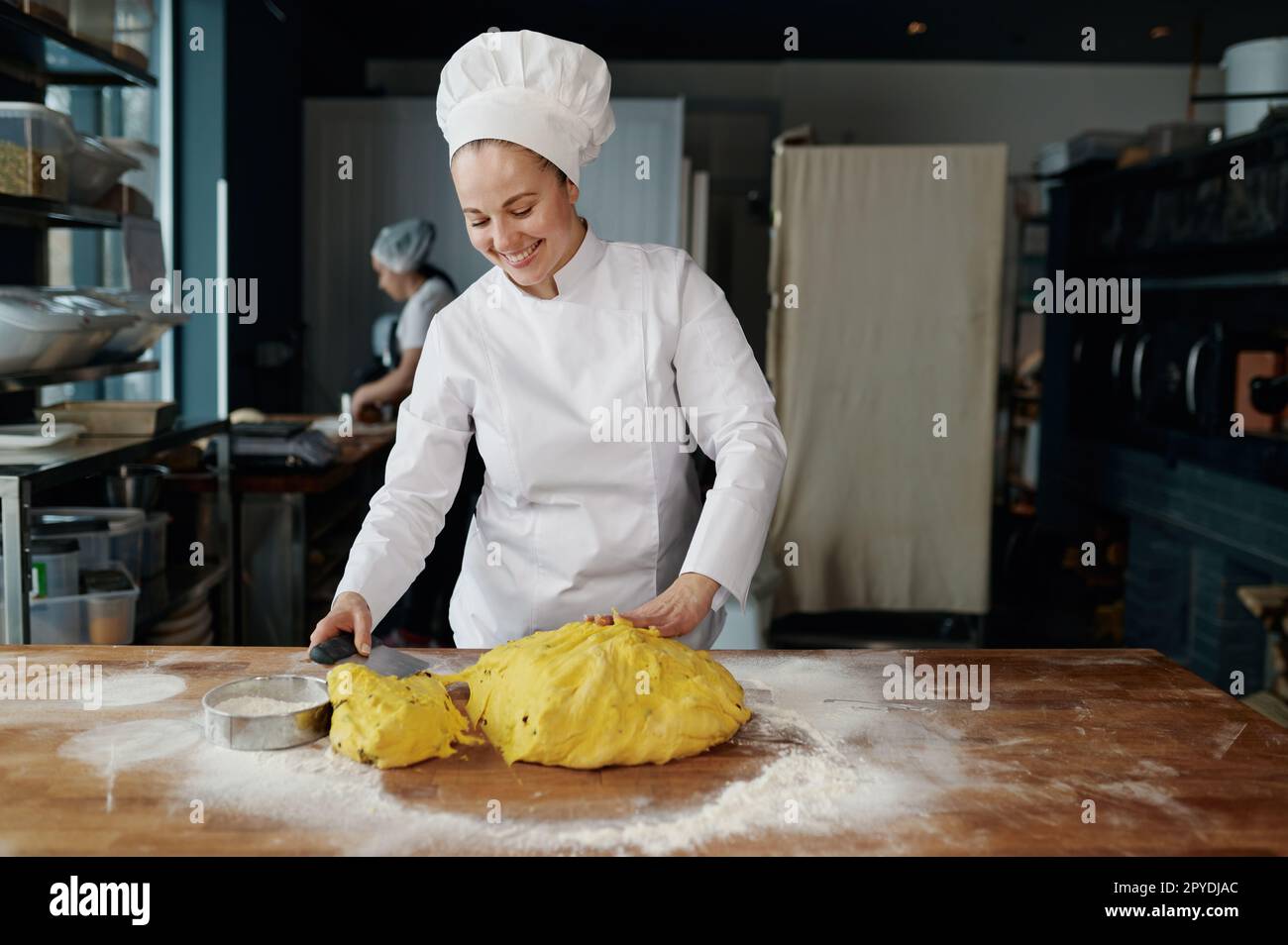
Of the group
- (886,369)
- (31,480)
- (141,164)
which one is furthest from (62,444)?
(886,369)

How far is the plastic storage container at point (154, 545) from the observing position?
2939 mm

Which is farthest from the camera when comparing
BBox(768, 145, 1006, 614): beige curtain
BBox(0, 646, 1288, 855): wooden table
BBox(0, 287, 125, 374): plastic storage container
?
BBox(768, 145, 1006, 614): beige curtain

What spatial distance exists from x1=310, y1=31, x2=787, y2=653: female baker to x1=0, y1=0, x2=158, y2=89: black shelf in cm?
120

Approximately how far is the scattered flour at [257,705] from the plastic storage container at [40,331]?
1.29 m

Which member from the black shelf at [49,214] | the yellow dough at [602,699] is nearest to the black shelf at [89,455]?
the black shelf at [49,214]

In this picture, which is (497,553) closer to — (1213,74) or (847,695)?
(847,695)

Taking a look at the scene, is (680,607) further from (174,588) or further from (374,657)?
(174,588)

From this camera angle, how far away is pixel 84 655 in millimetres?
1715

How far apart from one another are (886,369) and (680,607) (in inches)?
87.9

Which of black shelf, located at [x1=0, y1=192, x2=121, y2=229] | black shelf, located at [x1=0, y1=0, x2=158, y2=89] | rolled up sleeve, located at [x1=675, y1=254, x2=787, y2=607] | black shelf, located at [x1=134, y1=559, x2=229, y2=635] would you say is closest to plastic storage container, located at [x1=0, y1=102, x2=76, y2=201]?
black shelf, located at [x1=0, y1=192, x2=121, y2=229]

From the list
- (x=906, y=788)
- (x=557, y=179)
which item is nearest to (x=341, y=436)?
(x=557, y=179)

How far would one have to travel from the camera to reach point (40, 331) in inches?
96.1

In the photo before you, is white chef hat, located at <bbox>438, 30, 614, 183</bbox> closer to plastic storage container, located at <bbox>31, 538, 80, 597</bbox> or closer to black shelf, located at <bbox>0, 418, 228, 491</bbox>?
black shelf, located at <bbox>0, 418, 228, 491</bbox>

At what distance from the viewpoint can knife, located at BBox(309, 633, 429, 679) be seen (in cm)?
155
